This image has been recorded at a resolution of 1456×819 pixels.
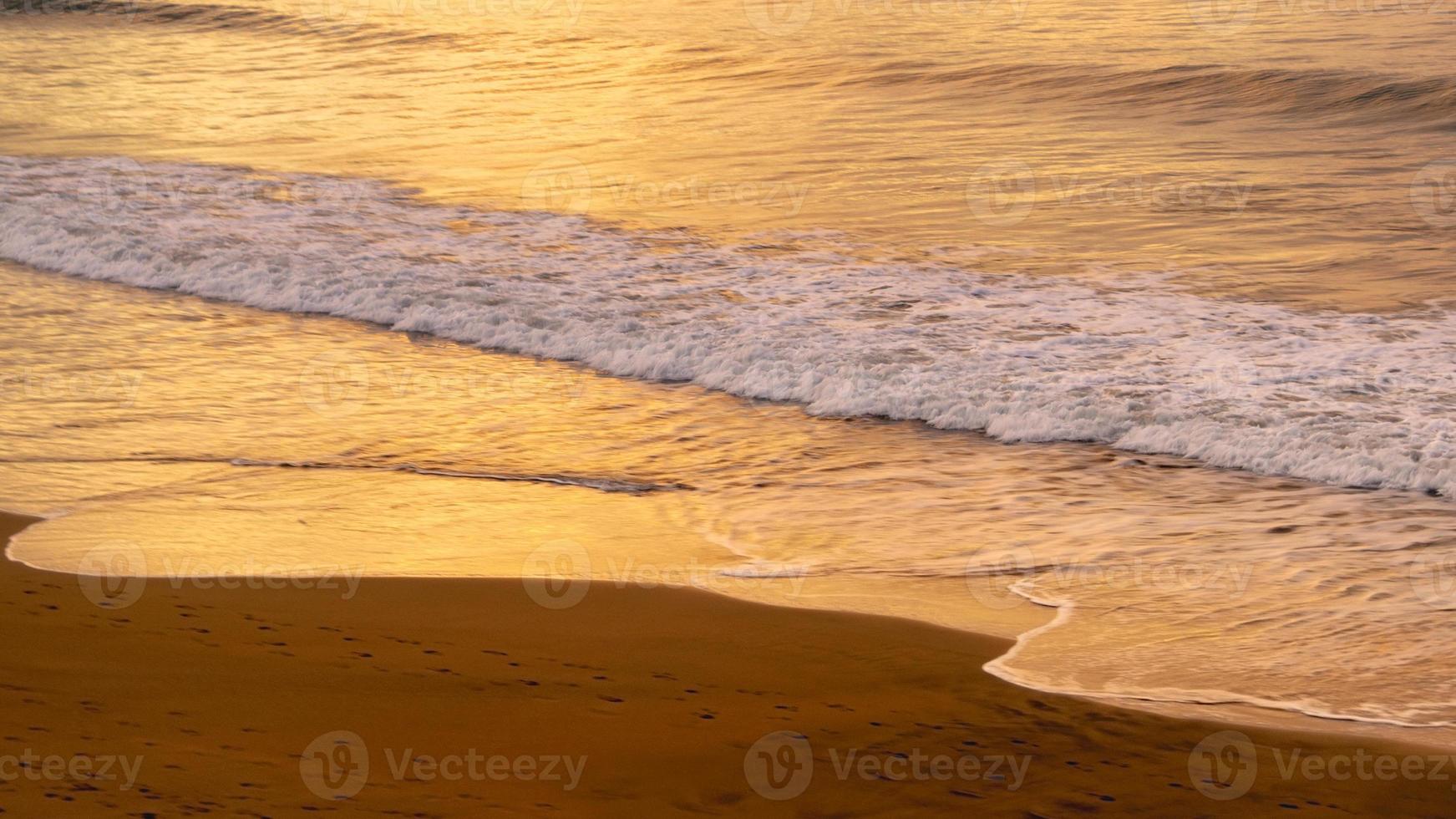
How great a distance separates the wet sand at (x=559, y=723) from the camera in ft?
13.5

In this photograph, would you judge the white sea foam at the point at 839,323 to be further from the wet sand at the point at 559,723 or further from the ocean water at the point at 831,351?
the wet sand at the point at 559,723

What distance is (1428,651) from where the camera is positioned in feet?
17.6

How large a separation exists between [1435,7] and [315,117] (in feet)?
65.1

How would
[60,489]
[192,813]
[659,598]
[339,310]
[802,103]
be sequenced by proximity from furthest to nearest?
1. [802,103]
2. [339,310]
3. [60,489]
4. [659,598]
5. [192,813]

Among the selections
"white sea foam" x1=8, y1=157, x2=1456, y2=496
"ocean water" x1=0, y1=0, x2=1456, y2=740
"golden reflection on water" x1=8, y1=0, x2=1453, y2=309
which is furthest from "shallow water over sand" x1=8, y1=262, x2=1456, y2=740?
"golden reflection on water" x1=8, y1=0, x2=1453, y2=309

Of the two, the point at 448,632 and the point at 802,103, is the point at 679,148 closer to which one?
the point at 802,103

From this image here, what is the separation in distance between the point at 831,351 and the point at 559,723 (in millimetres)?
5551

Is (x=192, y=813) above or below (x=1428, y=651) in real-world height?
above

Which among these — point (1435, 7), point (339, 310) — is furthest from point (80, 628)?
point (1435, 7)

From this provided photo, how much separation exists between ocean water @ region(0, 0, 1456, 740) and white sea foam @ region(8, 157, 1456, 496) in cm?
5

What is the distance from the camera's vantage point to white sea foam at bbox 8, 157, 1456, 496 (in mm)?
8148

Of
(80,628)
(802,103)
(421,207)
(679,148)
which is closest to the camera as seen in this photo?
(80,628)

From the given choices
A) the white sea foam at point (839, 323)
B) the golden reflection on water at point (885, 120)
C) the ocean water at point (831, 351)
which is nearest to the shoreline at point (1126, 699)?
the ocean water at point (831, 351)

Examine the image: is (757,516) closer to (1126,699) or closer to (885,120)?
(1126,699)
